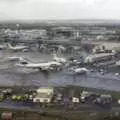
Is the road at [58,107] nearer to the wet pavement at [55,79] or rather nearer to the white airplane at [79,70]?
the wet pavement at [55,79]

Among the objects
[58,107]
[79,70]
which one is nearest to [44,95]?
[58,107]

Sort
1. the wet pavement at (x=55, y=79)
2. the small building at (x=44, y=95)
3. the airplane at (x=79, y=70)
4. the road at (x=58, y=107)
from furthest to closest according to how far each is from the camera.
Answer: the airplane at (x=79, y=70)
the wet pavement at (x=55, y=79)
the small building at (x=44, y=95)
the road at (x=58, y=107)

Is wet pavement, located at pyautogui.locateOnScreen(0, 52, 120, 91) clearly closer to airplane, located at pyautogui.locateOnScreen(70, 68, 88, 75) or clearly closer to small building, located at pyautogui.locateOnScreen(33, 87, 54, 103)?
airplane, located at pyautogui.locateOnScreen(70, 68, 88, 75)

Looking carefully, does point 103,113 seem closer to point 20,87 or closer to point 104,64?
point 20,87

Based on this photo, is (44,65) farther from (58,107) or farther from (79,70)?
(58,107)

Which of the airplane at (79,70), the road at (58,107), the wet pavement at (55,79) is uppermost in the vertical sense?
the airplane at (79,70)

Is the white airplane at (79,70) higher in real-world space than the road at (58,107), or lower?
higher

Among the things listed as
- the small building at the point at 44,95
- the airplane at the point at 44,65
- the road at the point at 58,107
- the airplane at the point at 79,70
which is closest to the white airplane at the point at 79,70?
the airplane at the point at 79,70

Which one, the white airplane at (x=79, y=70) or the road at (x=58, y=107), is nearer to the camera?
the road at (x=58, y=107)

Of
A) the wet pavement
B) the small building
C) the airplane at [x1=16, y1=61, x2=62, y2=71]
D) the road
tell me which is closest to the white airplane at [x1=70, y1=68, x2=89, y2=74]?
the wet pavement
